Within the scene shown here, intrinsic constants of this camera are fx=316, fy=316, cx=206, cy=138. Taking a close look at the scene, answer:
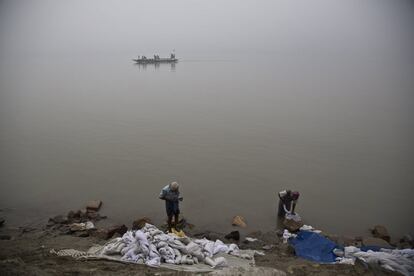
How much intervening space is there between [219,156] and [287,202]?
168 inches

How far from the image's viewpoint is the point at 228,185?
29.9ft

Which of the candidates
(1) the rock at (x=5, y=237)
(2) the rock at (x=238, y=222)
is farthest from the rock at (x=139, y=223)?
(1) the rock at (x=5, y=237)

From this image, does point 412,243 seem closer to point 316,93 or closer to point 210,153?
point 210,153

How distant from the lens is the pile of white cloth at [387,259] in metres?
4.57

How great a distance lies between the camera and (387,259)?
4781mm

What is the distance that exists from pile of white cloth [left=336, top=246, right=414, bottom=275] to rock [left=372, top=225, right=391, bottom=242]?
50.1 inches

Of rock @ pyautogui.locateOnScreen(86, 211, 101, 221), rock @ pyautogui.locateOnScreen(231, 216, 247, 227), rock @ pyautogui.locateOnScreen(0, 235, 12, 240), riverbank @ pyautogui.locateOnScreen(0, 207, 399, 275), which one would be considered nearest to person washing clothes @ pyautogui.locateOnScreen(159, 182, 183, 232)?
riverbank @ pyautogui.locateOnScreen(0, 207, 399, 275)

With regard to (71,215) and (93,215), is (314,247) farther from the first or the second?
(71,215)

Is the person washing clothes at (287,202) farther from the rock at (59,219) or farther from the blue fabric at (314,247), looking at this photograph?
the rock at (59,219)

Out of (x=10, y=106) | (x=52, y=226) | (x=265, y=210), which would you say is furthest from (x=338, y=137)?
(x=10, y=106)

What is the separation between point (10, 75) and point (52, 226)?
32.3m

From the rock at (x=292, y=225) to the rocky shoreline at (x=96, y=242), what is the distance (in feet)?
0.66

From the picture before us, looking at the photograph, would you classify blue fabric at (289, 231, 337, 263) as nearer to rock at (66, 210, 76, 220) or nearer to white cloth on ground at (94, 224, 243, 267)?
white cloth on ground at (94, 224, 243, 267)

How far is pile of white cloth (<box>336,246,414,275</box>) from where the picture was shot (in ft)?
15.0
